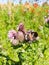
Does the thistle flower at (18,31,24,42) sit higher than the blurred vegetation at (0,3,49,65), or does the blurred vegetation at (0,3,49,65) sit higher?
the thistle flower at (18,31,24,42)

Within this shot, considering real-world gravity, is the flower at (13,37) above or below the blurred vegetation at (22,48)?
above

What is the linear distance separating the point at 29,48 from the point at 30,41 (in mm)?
212

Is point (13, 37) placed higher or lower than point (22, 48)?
higher

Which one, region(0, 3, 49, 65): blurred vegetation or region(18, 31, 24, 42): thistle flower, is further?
region(0, 3, 49, 65): blurred vegetation

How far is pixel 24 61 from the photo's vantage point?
3.38 m

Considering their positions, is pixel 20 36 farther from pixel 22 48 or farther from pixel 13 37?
pixel 22 48

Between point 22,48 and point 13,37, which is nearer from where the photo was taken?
point 13,37

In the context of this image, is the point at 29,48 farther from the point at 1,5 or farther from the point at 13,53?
the point at 1,5

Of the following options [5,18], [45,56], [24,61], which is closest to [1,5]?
[5,18]

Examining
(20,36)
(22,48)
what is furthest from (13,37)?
(22,48)

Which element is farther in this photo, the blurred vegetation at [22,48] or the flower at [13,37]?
the blurred vegetation at [22,48]

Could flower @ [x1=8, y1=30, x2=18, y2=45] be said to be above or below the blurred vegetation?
above

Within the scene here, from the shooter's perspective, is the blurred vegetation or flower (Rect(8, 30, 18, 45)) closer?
flower (Rect(8, 30, 18, 45))

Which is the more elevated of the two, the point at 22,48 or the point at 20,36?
the point at 20,36
